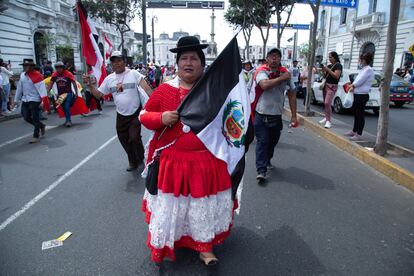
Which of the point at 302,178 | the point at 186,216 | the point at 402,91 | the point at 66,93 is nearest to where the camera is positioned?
the point at 186,216

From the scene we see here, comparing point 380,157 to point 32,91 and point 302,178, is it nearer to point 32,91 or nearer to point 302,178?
point 302,178

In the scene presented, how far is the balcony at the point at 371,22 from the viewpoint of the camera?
25.8 m

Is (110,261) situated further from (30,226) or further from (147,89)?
(147,89)

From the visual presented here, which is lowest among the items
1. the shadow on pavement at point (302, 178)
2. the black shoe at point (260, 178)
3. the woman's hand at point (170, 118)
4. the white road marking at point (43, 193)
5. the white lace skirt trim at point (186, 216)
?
the white road marking at point (43, 193)

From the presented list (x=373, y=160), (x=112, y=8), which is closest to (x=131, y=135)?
(x=373, y=160)

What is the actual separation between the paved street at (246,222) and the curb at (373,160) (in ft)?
0.51

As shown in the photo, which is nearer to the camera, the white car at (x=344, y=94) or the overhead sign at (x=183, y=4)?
the white car at (x=344, y=94)

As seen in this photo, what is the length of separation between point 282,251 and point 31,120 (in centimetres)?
694

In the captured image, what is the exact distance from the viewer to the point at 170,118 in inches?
91.4

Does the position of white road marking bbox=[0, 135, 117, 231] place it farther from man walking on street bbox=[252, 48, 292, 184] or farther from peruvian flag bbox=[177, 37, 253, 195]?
man walking on street bbox=[252, 48, 292, 184]

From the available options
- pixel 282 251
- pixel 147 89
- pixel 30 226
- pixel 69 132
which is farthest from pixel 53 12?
pixel 282 251

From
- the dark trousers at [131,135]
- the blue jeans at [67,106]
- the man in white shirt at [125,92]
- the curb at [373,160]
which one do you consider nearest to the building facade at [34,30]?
the blue jeans at [67,106]

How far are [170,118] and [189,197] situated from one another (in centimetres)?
65

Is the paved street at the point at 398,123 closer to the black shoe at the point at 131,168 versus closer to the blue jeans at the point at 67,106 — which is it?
the black shoe at the point at 131,168
